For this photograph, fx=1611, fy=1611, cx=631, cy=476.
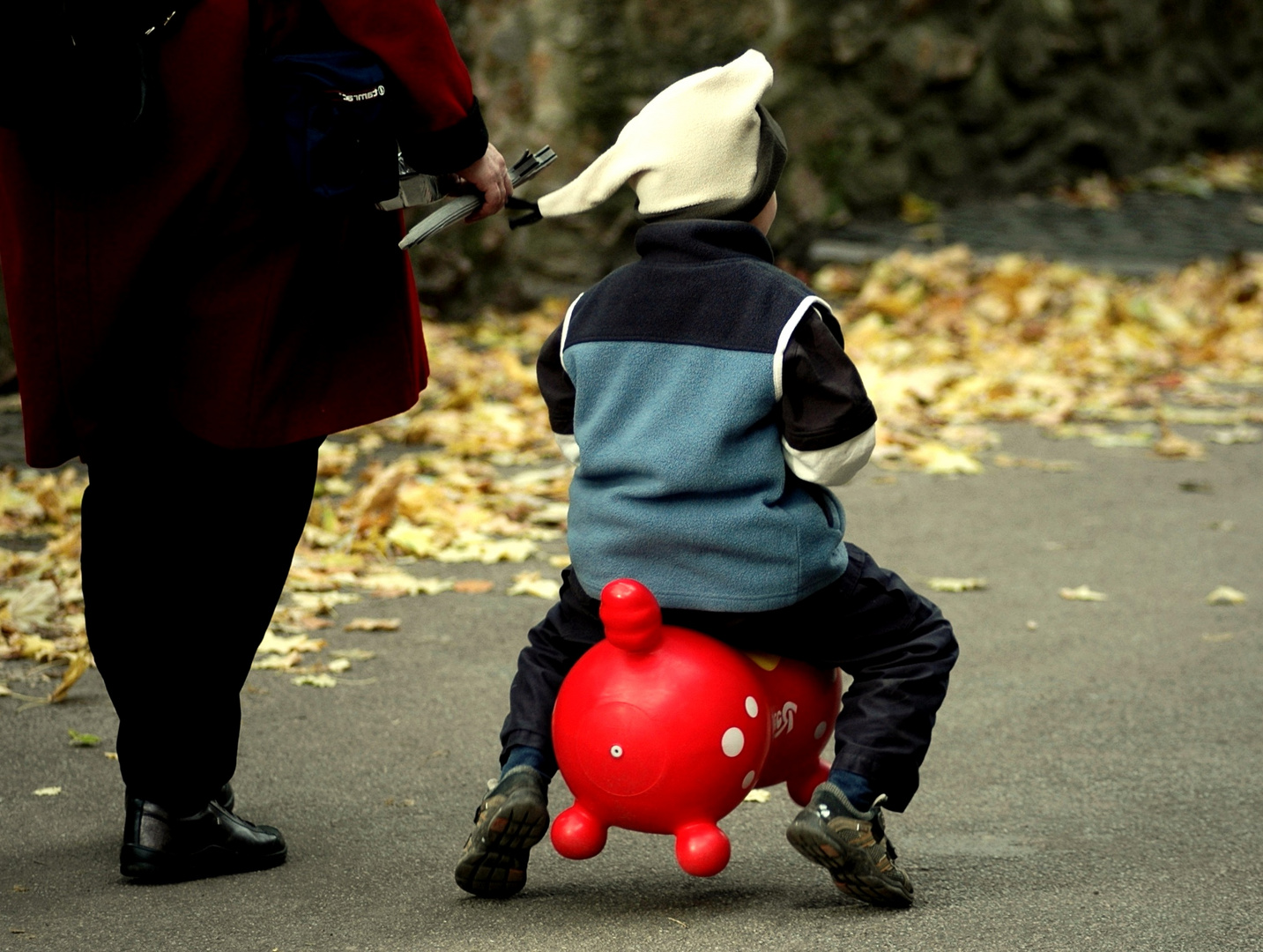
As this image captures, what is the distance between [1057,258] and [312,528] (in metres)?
5.18

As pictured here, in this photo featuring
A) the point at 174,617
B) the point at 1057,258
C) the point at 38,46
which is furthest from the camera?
the point at 1057,258

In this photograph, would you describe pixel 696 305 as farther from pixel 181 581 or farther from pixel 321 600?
pixel 321 600

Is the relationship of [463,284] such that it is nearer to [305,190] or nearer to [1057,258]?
[1057,258]

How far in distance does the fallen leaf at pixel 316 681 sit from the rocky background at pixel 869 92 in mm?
3848

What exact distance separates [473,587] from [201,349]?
6.49 ft

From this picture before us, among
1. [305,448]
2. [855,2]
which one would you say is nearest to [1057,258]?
[855,2]

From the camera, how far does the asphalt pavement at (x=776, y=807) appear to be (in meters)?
2.24

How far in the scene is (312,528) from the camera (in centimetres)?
458

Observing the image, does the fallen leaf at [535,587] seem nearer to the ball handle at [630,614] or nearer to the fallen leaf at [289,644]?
the fallen leaf at [289,644]

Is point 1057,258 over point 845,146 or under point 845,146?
under

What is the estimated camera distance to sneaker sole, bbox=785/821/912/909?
2152mm

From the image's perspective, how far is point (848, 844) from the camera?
2166 millimetres

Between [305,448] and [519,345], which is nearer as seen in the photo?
[305,448]

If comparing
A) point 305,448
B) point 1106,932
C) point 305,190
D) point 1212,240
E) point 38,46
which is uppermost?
point 38,46
